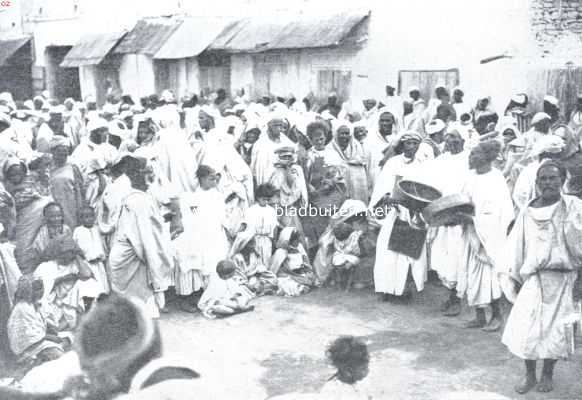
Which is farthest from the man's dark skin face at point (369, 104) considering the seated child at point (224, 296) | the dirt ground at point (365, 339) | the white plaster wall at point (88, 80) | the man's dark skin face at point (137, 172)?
Result: the white plaster wall at point (88, 80)

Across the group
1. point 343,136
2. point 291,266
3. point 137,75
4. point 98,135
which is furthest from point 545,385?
point 137,75

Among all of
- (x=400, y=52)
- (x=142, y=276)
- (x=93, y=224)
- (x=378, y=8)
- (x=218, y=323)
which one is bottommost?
(x=218, y=323)

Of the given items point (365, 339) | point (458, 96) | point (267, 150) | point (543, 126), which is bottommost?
point (365, 339)

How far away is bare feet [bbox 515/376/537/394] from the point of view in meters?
5.07

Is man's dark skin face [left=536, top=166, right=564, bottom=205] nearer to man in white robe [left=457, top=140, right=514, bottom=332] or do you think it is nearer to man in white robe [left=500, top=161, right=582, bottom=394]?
man in white robe [left=500, top=161, right=582, bottom=394]

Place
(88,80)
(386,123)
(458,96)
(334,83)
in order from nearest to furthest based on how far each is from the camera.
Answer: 1. (386,123)
2. (458,96)
3. (334,83)
4. (88,80)

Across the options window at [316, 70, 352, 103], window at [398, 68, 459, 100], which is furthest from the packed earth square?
window at [316, 70, 352, 103]

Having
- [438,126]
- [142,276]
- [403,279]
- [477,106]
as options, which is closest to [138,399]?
[142,276]

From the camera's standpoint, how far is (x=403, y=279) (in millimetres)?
7125

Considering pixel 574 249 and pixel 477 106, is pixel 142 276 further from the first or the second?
pixel 477 106

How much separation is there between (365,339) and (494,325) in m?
1.12

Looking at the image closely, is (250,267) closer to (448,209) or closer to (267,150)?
(267,150)

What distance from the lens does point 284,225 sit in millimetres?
8172

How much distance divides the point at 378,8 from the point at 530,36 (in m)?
3.54
